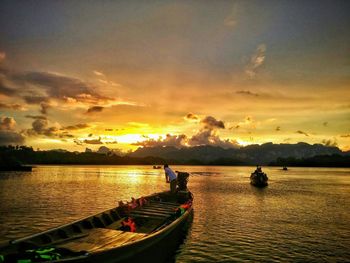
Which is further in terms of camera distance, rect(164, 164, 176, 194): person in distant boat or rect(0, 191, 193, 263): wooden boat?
rect(164, 164, 176, 194): person in distant boat

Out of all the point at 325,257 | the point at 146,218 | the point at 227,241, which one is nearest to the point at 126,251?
the point at 146,218

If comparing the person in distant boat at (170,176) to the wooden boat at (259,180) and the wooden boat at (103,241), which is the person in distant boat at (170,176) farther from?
the wooden boat at (259,180)

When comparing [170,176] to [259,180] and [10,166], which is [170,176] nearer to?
[259,180]

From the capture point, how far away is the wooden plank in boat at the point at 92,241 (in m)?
12.1

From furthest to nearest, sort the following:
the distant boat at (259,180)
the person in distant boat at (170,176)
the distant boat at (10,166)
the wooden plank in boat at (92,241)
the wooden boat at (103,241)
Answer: the distant boat at (10,166) → the distant boat at (259,180) → the person in distant boat at (170,176) → the wooden plank in boat at (92,241) → the wooden boat at (103,241)

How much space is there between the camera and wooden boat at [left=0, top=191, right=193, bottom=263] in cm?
988

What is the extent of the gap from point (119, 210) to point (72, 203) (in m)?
23.5

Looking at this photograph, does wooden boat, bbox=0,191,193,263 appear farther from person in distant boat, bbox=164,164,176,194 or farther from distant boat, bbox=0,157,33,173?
distant boat, bbox=0,157,33,173

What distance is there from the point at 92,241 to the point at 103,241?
497mm

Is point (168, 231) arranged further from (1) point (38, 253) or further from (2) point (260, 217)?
(2) point (260, 217)

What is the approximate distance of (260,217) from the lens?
32.7m

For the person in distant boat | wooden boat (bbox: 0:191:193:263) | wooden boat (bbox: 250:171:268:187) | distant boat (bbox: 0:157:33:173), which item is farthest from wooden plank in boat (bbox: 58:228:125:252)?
distant boat (bbox: 0:157:33:173)

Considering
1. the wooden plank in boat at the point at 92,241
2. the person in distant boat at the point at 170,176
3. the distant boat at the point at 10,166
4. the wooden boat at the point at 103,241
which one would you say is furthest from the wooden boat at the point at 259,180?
the distant boat at the point at 10,166

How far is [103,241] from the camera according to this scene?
13156 millimetres
